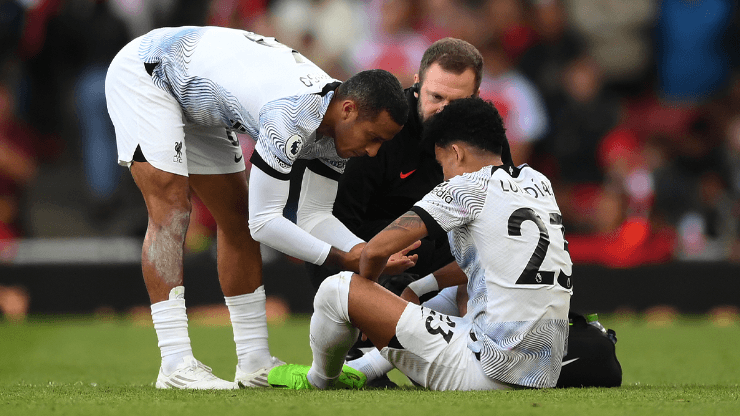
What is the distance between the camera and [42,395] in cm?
393

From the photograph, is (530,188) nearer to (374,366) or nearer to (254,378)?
(374,366)

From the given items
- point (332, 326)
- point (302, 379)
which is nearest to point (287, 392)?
point (302, 379)

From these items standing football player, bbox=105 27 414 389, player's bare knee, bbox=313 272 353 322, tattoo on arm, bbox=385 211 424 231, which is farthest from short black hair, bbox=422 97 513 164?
player's bare knee, bbox=313 272 353 322

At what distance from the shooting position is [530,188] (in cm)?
Answer: 388

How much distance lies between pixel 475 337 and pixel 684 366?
2396 millimetres

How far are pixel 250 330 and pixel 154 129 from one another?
1127 millimetres

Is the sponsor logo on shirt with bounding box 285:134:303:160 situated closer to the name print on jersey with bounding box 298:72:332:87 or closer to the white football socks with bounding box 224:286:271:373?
the name print on jersey with bounding box 298:72:332:87

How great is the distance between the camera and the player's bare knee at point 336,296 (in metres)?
3.89

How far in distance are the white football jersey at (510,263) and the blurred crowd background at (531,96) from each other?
560cm

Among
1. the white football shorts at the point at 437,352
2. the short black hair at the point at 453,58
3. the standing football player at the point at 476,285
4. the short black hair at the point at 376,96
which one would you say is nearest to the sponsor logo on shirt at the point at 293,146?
the short black hair at the point at 376,96

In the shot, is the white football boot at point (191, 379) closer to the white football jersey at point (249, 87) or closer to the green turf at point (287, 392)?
the green turf at point (287, 392)

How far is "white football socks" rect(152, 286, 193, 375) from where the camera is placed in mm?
4309

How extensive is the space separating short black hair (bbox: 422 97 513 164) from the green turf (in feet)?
3.36

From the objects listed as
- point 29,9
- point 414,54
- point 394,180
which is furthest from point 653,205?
point 29,9
